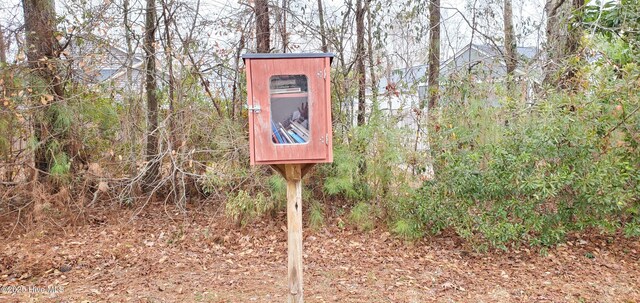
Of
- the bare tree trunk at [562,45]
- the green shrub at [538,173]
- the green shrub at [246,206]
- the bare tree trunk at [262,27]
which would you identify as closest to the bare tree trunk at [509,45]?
the bare tree trunk at [562,45]

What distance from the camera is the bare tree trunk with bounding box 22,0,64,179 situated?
5234 mm

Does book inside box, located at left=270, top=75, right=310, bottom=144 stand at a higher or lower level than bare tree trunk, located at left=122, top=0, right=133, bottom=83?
lower

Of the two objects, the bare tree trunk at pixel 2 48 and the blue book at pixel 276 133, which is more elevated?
the bare tree trunk at pixel 2 48

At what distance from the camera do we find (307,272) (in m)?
4.09

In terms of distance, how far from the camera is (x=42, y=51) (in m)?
5.35

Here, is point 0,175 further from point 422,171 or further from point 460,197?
point 460,197

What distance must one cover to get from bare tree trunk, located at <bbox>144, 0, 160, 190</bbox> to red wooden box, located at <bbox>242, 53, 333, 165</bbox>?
3.40 meters

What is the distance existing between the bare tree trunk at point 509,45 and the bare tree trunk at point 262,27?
277cm

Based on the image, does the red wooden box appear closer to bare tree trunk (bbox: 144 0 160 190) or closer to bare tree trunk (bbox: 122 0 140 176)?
bare tree trunk (bbox: 144 0 160 190)

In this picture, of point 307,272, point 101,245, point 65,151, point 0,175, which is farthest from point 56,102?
point 307,272

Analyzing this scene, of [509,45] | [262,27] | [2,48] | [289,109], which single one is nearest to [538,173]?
[289,109]

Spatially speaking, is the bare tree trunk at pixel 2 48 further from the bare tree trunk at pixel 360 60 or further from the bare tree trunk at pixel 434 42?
the bare tree trunk at pixel 434 42

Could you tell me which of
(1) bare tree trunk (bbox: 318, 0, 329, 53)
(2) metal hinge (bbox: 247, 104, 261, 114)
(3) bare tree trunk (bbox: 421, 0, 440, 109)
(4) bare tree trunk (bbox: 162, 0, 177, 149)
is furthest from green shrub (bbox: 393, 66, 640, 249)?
(4) bare tree trunk (bbox: 162, 0, 177, 149)

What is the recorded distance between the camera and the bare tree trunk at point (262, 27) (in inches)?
213
